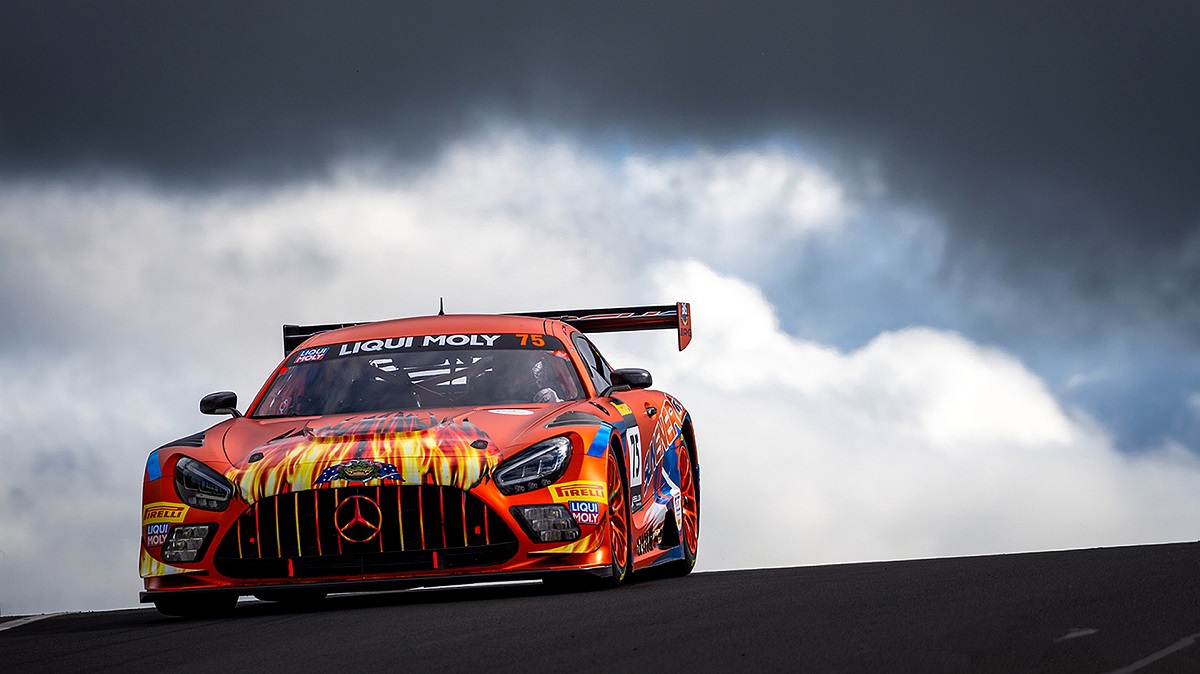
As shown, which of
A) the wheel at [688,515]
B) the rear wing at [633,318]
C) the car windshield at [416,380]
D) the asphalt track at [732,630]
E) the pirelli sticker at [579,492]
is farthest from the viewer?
the rear wing at [633,318]

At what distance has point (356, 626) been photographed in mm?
6254

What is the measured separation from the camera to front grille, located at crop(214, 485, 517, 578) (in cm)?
731

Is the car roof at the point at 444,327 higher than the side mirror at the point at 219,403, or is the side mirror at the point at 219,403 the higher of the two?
the car roof at the point at 444,327

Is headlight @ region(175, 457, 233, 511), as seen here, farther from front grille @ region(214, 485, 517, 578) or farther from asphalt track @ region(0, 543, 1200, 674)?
asphalt track @ region(0, 543, 1200, 674)


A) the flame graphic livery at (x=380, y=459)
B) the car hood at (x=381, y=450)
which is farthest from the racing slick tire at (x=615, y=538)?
the flame graphic livery at (x=380, y=459)

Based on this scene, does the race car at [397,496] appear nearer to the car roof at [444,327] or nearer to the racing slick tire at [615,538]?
the racing slick tire at [615,538]

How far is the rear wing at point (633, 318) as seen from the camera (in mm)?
12664

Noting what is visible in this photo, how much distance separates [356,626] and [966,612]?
2.18 meters

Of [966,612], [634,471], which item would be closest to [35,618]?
[634,471]

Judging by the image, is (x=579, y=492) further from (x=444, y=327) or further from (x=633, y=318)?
(x=633, y=318)

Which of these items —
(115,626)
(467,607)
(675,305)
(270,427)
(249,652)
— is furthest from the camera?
(675,305)

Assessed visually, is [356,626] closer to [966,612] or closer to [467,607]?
[467,607]

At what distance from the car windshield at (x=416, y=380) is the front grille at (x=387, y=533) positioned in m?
1.10

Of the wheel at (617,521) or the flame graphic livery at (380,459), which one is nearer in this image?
the flame graphic livery at (380,459)
